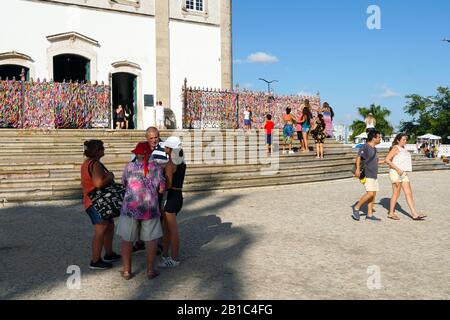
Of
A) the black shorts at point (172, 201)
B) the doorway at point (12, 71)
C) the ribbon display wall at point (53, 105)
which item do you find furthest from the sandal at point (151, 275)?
the doorway at point (12, 71)

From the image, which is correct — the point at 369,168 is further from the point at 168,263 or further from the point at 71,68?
the point at 71,68

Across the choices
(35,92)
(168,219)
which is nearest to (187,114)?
(35,92)

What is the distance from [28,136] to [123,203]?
446 inches

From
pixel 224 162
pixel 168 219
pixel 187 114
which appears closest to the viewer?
pixel 168 219

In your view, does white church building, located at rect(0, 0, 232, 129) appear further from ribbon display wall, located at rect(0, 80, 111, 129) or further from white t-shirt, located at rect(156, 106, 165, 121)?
white t-shirt, located at rect(156, 106, 165, 121)

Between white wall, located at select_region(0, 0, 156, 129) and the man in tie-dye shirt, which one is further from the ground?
white wall, located at select_region(0, 0, 156, 129)

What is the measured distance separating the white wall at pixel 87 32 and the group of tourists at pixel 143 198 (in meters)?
14.6

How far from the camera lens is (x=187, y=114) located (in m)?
20.8

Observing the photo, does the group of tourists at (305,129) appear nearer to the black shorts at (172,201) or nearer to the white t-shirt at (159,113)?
the white t-shirt at (159,113)

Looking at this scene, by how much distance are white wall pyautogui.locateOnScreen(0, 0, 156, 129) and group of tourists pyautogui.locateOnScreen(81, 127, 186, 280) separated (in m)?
14.6

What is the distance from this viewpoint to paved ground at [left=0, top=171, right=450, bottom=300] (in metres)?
4.38

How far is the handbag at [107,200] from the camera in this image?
494 centimetres

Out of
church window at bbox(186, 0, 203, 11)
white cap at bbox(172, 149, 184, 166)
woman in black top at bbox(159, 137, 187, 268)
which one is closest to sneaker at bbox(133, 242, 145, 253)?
woman in black top at bbox(159, 137, 187, 268)

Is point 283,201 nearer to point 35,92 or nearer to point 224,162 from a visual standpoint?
point 224,162
